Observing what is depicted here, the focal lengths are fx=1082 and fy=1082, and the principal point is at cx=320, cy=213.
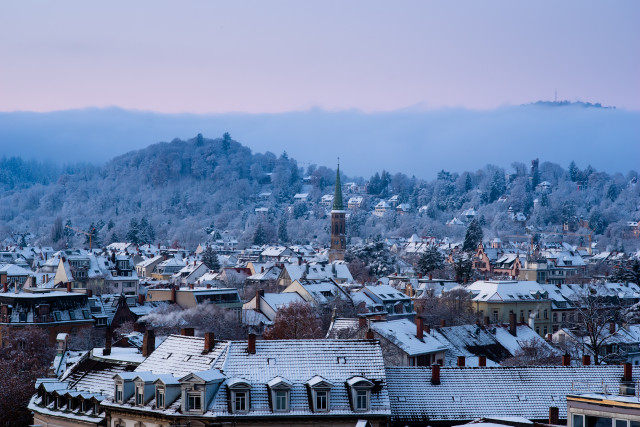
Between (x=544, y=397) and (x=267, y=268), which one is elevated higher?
(x=544, y=397)

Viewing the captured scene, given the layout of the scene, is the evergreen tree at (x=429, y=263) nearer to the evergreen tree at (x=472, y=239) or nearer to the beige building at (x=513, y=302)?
the evergreen tree at (x=472, y=239)

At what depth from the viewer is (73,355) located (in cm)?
5022

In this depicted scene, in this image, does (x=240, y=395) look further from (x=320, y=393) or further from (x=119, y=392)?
(x=119, y=392)

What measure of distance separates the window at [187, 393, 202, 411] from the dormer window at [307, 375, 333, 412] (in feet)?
11.9

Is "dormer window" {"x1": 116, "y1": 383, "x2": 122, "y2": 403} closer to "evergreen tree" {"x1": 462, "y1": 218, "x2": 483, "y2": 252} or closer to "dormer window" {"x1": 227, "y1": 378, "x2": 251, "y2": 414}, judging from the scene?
"dormer window" {"x1": 227, "y1": 378, "x2": 251, "y2": 414}

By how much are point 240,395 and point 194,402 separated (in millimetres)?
1484

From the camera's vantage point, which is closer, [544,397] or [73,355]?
[544,397]

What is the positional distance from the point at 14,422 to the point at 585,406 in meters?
29.2

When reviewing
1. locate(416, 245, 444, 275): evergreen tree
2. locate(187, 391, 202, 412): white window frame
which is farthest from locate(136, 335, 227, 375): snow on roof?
locate(416, 245, 444, 275): evergreen tree

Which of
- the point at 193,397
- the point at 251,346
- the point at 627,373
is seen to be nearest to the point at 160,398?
the point at 193,397

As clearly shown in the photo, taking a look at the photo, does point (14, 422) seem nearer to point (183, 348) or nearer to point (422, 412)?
point (183, 348)

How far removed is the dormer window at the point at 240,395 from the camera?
3456cm

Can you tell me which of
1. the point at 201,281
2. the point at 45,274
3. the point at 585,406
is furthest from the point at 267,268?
the point at 585,406

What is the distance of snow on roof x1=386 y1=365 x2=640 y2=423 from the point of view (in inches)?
1454
